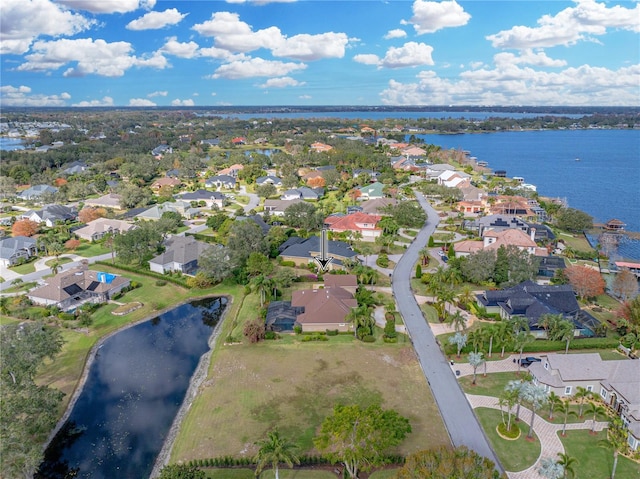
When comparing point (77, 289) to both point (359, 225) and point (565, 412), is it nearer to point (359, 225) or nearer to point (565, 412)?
point (359, 225)

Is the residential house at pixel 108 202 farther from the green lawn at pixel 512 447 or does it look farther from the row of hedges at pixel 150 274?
the green lawn at pixel 512 447

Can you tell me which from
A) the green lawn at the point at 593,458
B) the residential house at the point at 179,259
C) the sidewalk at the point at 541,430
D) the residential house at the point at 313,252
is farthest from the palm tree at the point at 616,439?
the residential house at the point at 179,259

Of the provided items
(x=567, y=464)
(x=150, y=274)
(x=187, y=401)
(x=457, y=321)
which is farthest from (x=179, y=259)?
(x=567, y=464)

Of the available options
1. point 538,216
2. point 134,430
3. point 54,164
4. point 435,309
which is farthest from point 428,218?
point 54,164

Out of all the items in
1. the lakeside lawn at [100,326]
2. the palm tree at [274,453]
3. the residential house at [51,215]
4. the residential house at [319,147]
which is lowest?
the lakeside lawn at [100,326]

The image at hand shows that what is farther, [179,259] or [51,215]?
[51,215]
